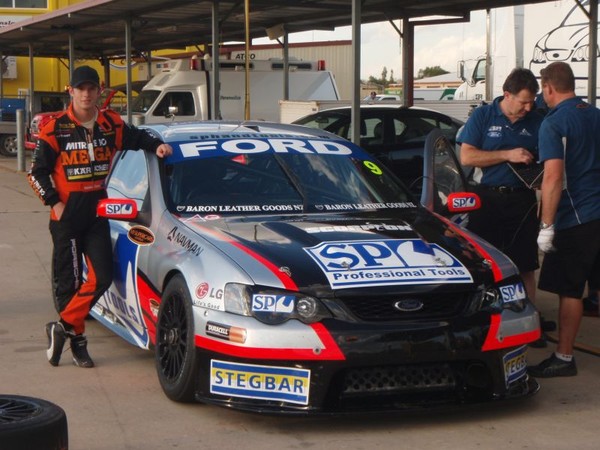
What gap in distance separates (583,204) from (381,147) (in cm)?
832

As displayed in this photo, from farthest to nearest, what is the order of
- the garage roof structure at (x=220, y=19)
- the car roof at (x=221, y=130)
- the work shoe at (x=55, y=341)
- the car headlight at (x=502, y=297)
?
the garage roof structure at (x=220, y=19), the car roof at (x=221, y=130), the work shoe at (x=55, y=341), the car headlight at (x=502, y=297)

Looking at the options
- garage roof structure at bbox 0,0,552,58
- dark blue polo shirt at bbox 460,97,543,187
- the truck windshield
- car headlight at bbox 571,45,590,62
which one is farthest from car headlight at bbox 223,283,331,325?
the truck windshield

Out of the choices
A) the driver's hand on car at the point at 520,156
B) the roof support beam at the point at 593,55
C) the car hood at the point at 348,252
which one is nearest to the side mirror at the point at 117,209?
the car hood at the point at 348,252

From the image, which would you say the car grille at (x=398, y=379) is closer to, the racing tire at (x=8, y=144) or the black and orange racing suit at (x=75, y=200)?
the black and orange racing suit at (x=75, y=200)

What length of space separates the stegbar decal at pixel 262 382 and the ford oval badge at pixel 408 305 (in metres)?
0.56

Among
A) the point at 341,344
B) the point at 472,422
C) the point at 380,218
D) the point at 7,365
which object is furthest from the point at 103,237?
the point at 472,422

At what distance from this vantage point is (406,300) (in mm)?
5090

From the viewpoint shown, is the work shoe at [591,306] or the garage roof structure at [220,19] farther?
the garage roof structure at [220,19]

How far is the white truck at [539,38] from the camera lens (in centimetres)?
1931

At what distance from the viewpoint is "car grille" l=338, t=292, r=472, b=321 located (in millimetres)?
5031

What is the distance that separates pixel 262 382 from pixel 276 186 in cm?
169

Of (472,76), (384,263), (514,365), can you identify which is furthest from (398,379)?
(472,76)

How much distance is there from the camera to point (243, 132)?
22.4 feet

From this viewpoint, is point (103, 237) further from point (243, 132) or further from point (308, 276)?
point (308, 276)
